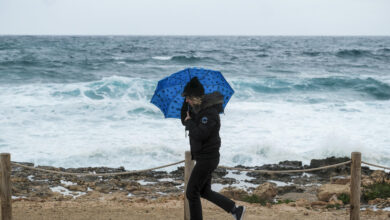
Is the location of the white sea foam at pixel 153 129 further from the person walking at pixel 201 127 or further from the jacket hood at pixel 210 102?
the jacket hood at pixel 210 102

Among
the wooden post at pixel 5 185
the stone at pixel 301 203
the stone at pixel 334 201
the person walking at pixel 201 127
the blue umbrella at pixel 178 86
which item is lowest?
the stone at pixel 301 203

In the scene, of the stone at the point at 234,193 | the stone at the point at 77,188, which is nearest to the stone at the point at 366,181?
the stone at the point at 234,193

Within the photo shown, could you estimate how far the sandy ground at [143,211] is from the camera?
634cm

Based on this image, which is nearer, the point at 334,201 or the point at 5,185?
the point at 5,185

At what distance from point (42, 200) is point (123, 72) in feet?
67.0

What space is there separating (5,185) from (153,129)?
9163mm

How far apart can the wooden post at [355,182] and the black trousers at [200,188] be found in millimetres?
1575

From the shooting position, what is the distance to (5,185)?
205 inches

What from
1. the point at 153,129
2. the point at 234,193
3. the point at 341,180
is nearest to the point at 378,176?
the point at 341,180

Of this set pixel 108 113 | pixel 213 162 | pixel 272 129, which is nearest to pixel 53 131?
pixel 108 113

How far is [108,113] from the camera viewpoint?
1655 centimetres

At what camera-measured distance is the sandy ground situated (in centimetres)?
634

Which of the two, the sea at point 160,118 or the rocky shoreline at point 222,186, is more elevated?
the sea at point 160,118

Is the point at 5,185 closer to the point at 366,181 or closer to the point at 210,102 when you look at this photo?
the point at 210,102
